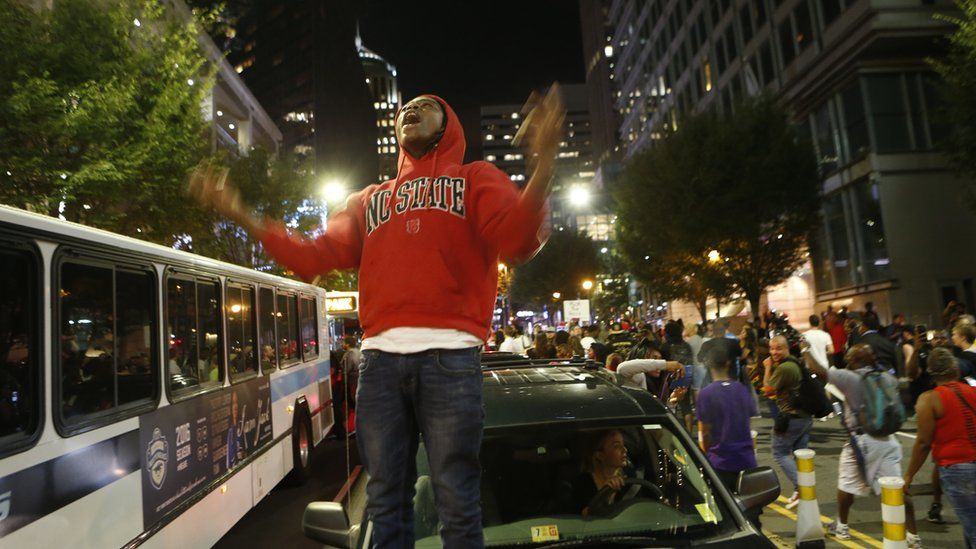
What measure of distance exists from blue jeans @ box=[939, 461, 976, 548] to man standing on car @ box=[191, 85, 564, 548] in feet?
15.7

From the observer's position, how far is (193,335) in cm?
634

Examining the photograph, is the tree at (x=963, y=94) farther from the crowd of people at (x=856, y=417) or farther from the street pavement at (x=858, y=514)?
the street pavement at (x=858, y=514)

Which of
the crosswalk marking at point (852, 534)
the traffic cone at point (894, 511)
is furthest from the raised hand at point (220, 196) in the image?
the crosswalk marking at point (852, 534)

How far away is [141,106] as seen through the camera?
14641 millimetres

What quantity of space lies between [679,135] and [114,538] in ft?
96.8

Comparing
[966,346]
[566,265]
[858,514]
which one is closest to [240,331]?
[858,514]

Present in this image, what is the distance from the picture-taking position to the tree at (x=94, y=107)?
12352mm

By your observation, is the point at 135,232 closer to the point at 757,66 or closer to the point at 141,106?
the point at 141,106

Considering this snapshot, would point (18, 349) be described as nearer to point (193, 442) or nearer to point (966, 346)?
point (193, 442)

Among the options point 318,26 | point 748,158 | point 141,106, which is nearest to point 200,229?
point 141,106

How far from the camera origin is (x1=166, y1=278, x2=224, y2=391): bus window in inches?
228

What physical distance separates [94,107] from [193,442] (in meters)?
9.40

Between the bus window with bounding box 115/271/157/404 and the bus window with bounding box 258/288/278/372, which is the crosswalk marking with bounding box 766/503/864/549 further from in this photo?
the bus window with bounding box 258/288/278/372

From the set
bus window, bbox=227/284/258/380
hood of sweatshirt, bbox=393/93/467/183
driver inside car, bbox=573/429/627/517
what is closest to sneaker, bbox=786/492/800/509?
driver inside car, bbox=573/429/627/517
